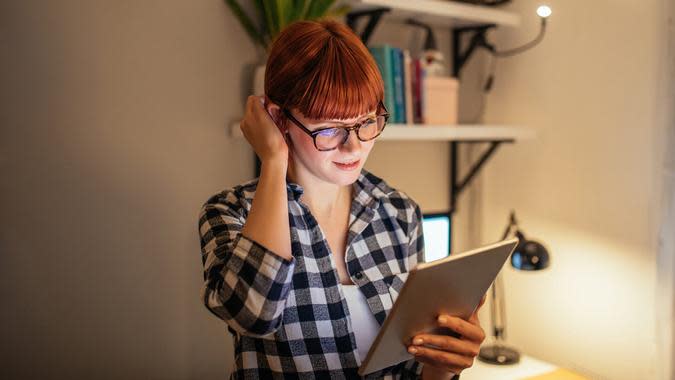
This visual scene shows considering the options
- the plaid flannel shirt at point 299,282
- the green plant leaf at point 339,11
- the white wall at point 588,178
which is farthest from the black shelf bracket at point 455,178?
the plaid flannel shirt at point 299,282

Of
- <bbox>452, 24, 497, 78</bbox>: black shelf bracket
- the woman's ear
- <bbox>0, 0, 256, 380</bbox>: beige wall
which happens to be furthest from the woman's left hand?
<bbox>452, 24, 497, 78</bbox>: black shelf bracket

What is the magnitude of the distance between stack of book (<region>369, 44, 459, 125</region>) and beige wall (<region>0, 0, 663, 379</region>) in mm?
226

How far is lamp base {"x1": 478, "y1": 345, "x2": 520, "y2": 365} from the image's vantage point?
6.09 ft

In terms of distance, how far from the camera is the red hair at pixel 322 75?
37.6 inches

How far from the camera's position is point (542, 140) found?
1.99m

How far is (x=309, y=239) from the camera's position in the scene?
1.06m

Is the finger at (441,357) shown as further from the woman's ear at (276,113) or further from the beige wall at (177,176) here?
the beige wall at (177,176)

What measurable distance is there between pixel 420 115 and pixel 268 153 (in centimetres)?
95

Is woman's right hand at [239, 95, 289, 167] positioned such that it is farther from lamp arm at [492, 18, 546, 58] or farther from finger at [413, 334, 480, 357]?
lamp arm at [492, 18, 546, 58]

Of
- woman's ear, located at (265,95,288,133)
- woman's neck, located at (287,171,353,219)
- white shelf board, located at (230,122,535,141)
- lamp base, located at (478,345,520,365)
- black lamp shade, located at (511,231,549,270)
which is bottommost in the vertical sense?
lamp base, located at (478,345,520,365)

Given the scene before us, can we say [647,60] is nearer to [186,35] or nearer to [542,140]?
[542,140]

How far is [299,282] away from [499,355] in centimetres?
107

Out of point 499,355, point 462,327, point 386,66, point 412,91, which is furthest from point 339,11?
point 499,355

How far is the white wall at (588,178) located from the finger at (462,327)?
0.96m
